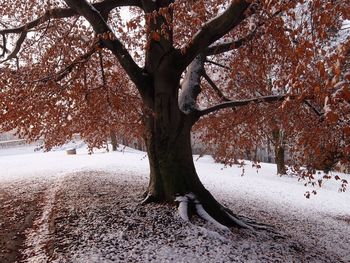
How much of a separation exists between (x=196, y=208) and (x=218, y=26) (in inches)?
180

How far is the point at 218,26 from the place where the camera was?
712 cm

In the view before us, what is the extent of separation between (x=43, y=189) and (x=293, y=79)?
11825mm

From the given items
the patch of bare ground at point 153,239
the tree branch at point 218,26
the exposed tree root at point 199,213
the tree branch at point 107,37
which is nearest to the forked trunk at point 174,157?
the exposed tree root at point 199,213

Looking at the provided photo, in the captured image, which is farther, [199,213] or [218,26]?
[199,213]

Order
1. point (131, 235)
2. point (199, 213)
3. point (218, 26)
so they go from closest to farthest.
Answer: point (218, 26)
point (131, 235)
point (199, 213)

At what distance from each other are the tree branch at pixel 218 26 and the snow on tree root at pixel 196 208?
3641 mm

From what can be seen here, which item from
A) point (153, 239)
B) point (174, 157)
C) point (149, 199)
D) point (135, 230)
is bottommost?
point (153, 239)

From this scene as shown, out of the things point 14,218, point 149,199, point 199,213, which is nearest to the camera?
point 199,213

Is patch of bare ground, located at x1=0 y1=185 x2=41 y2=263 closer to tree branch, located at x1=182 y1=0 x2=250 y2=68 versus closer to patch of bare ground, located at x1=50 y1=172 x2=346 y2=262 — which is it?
patch of bare ground, located at x1=50 y1=172 x2=346 y2=262

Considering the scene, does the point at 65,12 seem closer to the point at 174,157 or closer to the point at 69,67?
the point at 69,67

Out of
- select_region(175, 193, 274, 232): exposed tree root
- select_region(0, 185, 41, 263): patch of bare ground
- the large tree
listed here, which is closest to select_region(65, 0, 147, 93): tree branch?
the large tree

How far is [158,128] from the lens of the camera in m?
8.71

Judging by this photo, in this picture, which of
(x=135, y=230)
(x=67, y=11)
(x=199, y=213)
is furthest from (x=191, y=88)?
(x=135, y=230)

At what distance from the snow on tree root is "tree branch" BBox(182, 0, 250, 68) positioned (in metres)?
3.64
